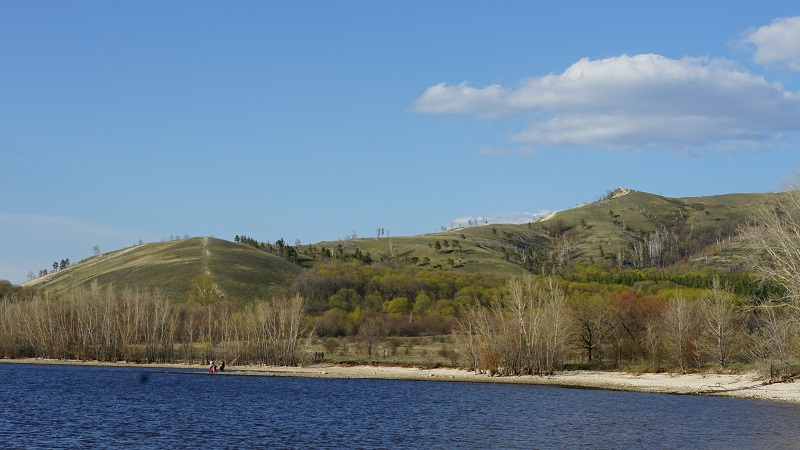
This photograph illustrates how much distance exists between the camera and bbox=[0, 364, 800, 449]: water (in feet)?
156

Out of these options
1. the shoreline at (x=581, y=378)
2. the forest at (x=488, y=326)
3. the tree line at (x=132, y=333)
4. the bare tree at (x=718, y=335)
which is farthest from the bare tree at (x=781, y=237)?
the tree line at (x=132, y=333)

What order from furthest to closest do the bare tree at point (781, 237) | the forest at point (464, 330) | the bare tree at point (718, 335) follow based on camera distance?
the forest at point (464, 330)
the bare tree at point (718, 335)
the bare tree at point (781, 237)

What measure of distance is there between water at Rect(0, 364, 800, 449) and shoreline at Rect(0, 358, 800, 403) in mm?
2560

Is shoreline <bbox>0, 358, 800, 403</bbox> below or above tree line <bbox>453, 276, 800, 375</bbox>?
below

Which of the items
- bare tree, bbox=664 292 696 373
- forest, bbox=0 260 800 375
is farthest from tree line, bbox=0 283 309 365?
bare tree, bbox=664 292 696 373

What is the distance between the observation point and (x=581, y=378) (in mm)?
86625

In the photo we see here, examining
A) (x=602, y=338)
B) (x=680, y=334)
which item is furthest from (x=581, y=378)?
(x=602, y=338)

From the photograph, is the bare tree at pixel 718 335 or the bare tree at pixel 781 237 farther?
the bare tree at pixel 718 335

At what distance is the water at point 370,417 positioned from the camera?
4759 centimetres

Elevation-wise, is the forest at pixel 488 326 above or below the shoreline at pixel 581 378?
above

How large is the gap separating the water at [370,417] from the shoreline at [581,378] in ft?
8.40

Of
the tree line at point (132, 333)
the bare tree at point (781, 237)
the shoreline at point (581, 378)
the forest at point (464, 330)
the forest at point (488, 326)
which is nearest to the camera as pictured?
the bare tree at point (781, 237)

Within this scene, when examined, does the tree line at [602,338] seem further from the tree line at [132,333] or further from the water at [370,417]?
the tree line at [132,333]

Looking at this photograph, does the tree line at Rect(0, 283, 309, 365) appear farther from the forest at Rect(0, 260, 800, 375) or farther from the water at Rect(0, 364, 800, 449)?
the water at Rect(0, 364, 800, 449)
